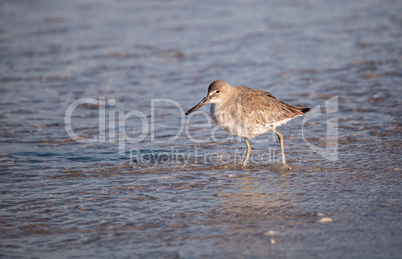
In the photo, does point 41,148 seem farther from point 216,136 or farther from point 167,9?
point 167,9

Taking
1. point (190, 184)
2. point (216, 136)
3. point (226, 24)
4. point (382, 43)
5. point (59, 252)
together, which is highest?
point (226, 24)

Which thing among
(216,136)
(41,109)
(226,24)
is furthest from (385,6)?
(41,109)

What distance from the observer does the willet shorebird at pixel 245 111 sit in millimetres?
6699

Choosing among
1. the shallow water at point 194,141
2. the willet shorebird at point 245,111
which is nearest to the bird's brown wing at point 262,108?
the willet shorebird at point 245,111

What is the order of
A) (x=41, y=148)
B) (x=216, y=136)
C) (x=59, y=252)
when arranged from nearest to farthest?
1. (x=59, y=252)
2. (x=41, y=148)
3. (x=216, y=136)

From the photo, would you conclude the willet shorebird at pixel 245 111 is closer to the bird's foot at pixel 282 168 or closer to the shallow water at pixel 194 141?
the bird's foot at pixel 282 168

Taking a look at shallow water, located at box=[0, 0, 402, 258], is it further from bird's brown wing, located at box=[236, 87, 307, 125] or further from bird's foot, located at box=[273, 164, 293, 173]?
bird's brown wing, located at box=[236, 87, 307, 125]

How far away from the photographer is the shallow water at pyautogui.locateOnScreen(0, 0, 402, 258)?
15.4 feet

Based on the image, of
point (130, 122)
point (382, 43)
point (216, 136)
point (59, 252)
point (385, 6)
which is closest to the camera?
point (59, 252)

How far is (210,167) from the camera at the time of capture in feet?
22.0

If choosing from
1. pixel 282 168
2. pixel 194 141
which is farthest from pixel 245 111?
pixel 194 141

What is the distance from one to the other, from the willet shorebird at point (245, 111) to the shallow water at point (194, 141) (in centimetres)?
51

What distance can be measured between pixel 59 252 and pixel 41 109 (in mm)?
5268

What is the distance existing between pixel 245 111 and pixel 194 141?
1.30 m
